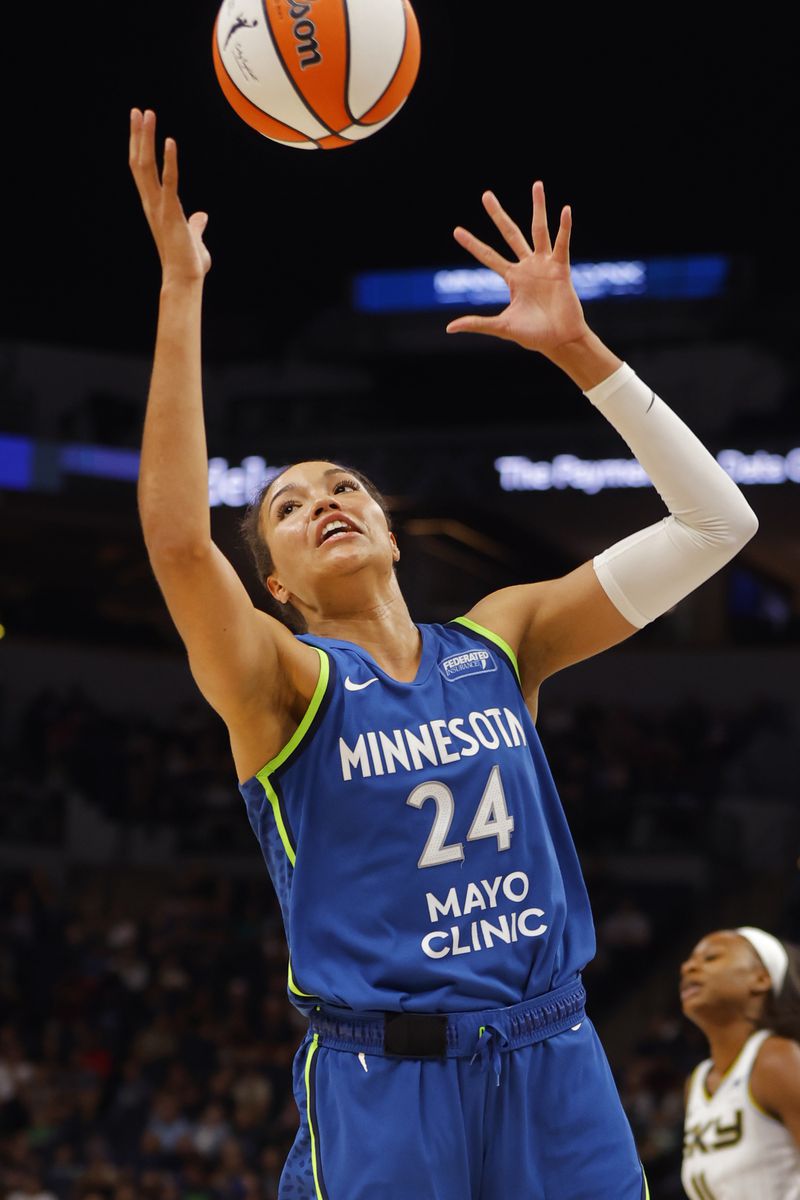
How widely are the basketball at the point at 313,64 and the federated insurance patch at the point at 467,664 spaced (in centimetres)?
160

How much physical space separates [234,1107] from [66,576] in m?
11.2

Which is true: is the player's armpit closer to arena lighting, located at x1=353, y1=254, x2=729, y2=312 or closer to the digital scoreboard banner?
the digital scoreboard banner

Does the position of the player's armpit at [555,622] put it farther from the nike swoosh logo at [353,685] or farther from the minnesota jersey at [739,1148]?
the minnesota jersey at [739,1148]

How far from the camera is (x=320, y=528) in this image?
2.99 m

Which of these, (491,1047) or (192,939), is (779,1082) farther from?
(192,939)

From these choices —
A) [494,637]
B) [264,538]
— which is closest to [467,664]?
[494,637]

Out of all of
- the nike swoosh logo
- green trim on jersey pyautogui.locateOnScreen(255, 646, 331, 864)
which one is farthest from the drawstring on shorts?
the nike swoosh logo

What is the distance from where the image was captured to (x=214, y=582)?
252 centimetres

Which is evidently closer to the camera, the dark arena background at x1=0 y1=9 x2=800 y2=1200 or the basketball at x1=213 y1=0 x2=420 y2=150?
the basketball at x1=213 y1=0 x2=420 y2=150

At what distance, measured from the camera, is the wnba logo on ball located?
144 inches

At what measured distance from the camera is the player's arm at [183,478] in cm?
247

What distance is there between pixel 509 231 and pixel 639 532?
66cm

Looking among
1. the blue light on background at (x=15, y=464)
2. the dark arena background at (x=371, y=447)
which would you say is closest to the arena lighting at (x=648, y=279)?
the dark arena background at (x=371, y=447)

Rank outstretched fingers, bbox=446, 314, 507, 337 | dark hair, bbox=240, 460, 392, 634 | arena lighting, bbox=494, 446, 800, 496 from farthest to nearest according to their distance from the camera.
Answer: arena lighting, bbox=494, 446, 800, 496 → dark hair, bbox=240, 460, 392, 634 → outstretched fingers, bbox=446, 314, 507, 337
